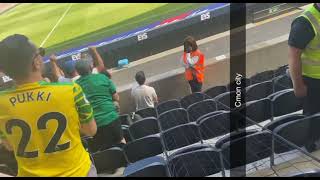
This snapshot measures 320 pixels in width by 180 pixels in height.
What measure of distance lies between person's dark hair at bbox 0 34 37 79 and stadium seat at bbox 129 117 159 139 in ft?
9.98

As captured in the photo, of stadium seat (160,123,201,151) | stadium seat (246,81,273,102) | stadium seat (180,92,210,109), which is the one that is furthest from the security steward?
stadium seat (180,92,210,109)

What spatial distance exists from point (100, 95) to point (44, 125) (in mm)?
2273

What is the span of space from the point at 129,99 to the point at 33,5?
47.3 ft

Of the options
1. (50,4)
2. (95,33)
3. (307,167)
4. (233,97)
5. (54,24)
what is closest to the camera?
(307,167)

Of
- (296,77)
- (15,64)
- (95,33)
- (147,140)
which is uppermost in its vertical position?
(15,64)

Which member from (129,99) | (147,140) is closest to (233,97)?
(147,140)

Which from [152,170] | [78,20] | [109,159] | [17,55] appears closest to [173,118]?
[109,159]

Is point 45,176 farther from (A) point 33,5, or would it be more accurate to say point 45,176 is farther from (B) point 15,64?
(A) point 33,5

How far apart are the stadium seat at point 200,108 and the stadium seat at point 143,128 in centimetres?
57

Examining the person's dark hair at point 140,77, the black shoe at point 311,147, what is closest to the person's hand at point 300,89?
the black shoe at point 311,147

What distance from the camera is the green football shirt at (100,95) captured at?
4484 millimetres

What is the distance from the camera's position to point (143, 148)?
172 inches

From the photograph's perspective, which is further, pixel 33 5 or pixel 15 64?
pixel 33 5

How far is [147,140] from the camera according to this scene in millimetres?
4309
